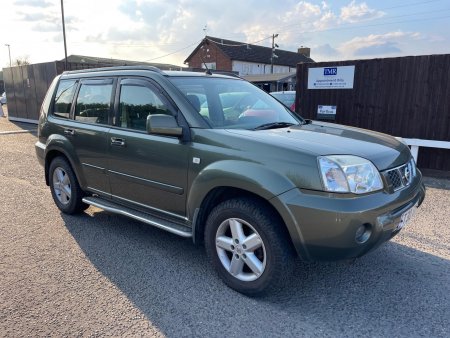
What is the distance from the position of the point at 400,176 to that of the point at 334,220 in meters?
0.87

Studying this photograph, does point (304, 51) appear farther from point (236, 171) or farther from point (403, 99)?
point (236, 171)

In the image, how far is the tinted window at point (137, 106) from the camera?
3734 mm

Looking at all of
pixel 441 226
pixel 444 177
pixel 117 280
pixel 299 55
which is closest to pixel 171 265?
pixel 117 280

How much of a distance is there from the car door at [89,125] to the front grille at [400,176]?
9.32 ft

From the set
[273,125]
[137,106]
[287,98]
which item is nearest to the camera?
[273,125]

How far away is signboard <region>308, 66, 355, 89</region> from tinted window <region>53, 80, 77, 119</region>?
5.82 meters

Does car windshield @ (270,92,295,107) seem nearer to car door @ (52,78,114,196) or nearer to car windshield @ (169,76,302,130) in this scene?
car windshield @ (169,76,302,130)

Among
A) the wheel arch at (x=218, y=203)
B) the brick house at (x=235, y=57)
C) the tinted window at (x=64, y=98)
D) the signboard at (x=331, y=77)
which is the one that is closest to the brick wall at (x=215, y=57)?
the brick house at (x=235, y=57)

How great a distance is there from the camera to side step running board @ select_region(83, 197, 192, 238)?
3488 mm

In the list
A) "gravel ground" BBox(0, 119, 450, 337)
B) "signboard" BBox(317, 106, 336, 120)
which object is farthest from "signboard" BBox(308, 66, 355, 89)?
"gravel ground" BBox(0, 119, 450, 337)

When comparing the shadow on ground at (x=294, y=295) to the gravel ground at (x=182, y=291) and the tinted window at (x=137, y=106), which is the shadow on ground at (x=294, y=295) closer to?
the gravel ground at (x=182, y=291)

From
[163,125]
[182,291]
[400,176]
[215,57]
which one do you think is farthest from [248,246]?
[215,57]

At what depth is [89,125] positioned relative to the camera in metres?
4.45

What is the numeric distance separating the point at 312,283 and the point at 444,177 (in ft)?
17.6
